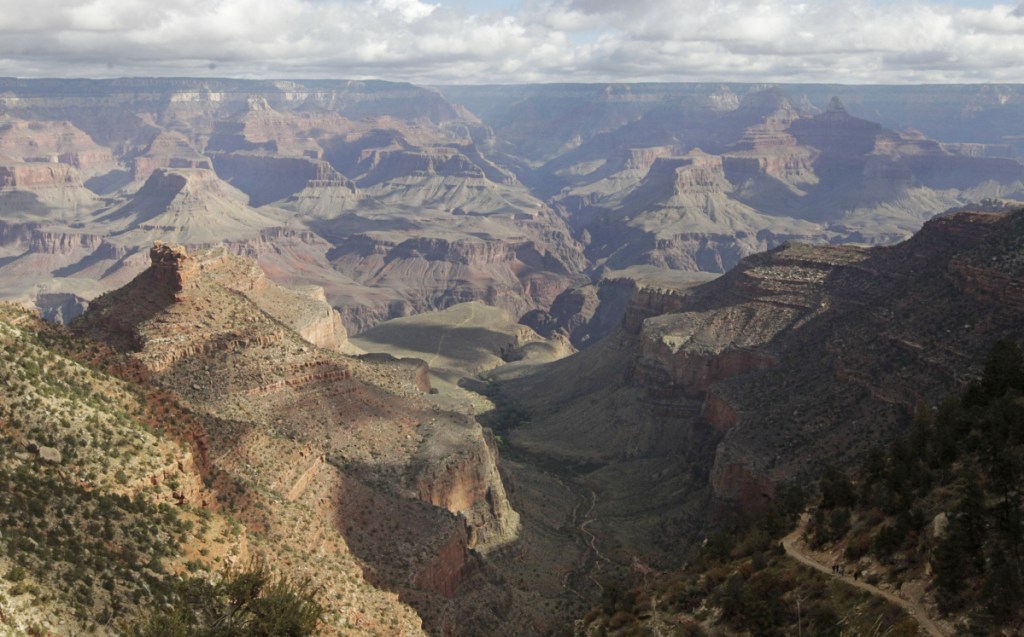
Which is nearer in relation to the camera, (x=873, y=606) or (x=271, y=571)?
(x=873, y=606)

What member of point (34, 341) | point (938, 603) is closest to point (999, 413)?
point (938, 603)

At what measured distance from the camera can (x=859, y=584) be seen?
28812 millimetres

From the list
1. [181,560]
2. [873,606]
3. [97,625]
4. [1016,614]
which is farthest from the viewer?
[181,560]

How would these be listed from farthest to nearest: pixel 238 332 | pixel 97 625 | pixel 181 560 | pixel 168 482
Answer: pixel 238 332
pixel 168 482
pixel 181 560
pixel 97 625

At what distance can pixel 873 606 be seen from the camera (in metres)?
26.9

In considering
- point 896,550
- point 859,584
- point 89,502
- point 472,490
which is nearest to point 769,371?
point 472,490

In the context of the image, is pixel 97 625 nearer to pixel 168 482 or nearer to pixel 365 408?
pixel 168 482

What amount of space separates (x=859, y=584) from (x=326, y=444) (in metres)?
35.5

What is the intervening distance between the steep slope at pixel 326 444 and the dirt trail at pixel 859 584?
17.1 m

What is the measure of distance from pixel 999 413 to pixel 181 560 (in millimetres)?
27948

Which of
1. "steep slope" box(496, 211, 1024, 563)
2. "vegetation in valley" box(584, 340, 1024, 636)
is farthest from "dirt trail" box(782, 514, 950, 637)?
"steep slope" box(496, 211, 1024, 563)

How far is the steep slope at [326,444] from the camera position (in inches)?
1844

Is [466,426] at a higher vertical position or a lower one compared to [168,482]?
lower

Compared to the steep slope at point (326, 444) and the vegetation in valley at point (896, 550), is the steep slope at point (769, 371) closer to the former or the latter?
the steep slope at point (326, 444)
